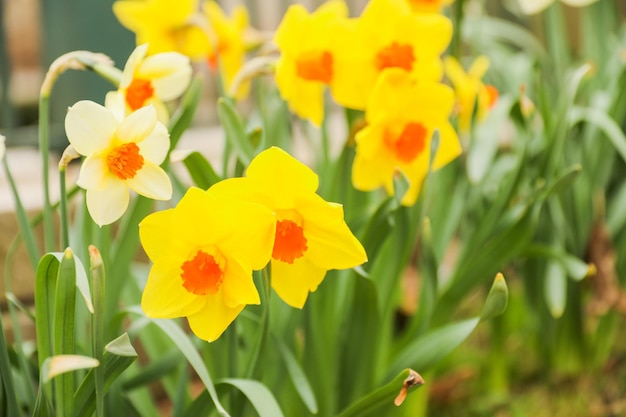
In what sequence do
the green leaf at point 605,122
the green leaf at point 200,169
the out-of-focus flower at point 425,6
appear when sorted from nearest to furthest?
the green leaf at point 200,169, the out-of-focus flower at point 425,6, the green leaf at point 605,122

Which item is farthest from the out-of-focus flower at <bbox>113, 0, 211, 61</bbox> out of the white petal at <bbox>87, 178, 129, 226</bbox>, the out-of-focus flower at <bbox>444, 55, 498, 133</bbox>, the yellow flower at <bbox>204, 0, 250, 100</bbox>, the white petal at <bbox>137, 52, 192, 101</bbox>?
the white petal at <bbox>87, 178, 129, 226</bbox>

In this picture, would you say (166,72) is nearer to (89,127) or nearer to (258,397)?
(89,127)

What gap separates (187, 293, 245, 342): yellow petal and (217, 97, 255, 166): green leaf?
25 cm

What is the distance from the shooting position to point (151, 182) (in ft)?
2.53

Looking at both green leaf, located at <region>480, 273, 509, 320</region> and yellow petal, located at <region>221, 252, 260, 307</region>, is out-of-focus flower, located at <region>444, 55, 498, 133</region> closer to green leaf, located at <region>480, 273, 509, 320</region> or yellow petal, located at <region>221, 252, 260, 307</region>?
green leaf, located at <region>480, 273, 509, 320</region>

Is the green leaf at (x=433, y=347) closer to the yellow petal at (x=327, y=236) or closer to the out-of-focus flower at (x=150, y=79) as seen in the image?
the yellow petal at (x=327, y=236)

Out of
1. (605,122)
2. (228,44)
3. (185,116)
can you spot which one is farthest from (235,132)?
(605,122)

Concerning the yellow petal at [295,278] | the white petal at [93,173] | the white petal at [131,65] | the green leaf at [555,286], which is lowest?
the green leaf at [555,286]

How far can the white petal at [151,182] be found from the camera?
768mm

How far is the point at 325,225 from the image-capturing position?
81 cm

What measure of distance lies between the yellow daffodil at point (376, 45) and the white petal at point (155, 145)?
341 mm

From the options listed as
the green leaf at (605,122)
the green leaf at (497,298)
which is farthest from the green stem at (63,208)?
the green leaf at (605,122)

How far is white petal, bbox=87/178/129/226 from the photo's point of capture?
29.5 inches

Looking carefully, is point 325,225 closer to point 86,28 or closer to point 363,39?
point 363,39
